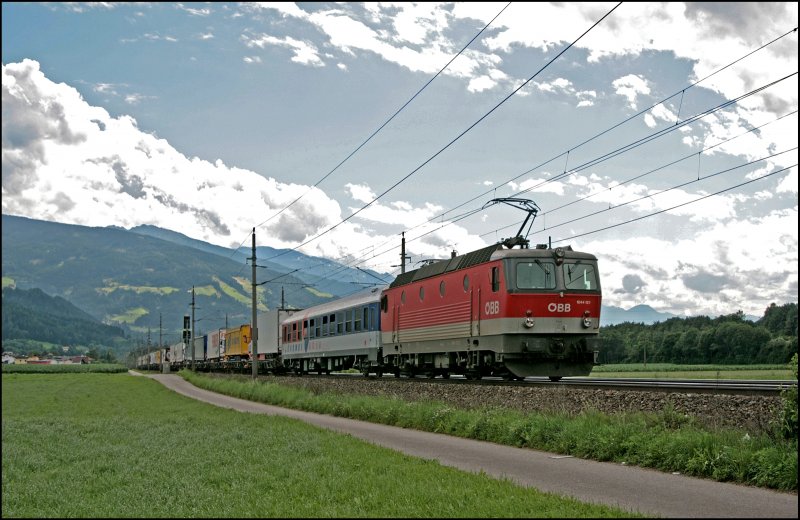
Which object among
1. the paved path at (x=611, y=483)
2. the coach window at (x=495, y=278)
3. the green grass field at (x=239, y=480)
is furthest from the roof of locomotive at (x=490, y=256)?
the green grass field at (x=239, y=480)

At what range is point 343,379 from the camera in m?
33.3

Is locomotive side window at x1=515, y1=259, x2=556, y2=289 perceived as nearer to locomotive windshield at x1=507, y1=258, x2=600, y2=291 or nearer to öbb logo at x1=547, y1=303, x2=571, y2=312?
locomotive windshield at x1=507, y1=258, x2=600, y2=291

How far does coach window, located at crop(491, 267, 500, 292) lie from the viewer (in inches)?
1008

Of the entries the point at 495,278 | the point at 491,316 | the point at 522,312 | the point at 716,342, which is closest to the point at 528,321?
the point at 522,312

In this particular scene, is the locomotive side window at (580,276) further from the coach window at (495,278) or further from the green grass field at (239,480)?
the green grass field at (239,480)

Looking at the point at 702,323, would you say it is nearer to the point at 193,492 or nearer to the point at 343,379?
the point at 343,379

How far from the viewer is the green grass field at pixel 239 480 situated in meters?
10.6

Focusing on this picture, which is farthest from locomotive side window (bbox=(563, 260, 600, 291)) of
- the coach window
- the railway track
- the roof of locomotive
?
the railway track

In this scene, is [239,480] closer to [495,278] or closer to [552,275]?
[495,278]

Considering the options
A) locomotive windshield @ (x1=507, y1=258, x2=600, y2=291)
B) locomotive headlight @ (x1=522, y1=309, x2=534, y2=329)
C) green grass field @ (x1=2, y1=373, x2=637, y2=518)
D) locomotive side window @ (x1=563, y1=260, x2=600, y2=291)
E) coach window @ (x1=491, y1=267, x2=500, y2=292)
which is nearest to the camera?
→ green grass field @ (x1=2, y1=373, x2=637, y2=518)

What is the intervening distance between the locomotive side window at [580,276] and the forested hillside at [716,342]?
29.2m

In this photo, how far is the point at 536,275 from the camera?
25594 millimetres

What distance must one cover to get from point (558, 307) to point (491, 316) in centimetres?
215

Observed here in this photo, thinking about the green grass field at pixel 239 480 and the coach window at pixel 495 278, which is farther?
the coach window at pixel 495 278
